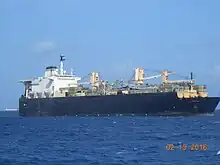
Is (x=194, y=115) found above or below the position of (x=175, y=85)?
below

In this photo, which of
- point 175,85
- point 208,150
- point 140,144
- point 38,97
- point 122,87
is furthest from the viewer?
point 38,97

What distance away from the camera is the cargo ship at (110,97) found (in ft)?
214

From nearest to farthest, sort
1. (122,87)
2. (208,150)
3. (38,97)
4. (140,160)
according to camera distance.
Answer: (140,160) < (208,150) < (122,87) < (38,97)

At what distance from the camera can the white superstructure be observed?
8169cm

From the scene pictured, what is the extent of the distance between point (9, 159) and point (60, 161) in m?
2.39

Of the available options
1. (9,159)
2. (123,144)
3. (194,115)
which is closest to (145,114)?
(194,115)

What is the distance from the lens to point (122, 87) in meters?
74.4

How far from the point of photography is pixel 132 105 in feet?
222

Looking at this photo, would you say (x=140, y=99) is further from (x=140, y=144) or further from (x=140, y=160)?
(x=140, y=160)
